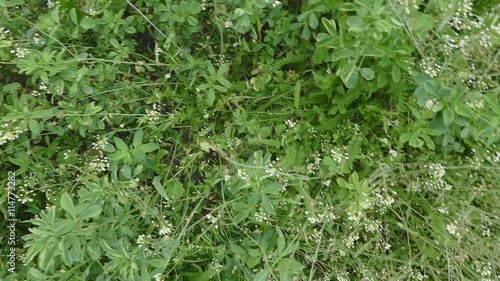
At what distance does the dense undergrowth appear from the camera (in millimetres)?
2176

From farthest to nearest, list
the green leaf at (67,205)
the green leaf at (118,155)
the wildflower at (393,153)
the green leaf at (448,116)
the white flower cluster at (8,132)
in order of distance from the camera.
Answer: the wildflower at (393,153)
the green leaf at (118,155)
the white flower cluster at (8,132)
the green leaf at (448,116)
the green leaf at (67,205)

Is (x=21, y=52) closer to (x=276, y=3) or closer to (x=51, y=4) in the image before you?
(x=51, y=4)

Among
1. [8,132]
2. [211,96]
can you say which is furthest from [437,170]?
[8,132]

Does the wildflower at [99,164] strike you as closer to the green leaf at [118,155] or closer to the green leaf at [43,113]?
the green leaf at [118,155]

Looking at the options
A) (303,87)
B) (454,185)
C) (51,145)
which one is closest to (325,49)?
(303,87)

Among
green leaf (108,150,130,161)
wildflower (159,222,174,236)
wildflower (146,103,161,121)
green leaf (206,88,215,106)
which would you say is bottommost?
wildflower (159,222,174,236)

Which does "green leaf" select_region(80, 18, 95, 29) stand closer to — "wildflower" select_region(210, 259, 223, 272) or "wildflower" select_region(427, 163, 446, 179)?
"wildflower" select_region(210, 259, 223, 272)

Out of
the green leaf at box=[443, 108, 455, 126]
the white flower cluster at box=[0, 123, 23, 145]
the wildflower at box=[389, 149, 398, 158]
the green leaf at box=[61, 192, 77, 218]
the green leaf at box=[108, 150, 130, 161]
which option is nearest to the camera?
the green leaf at box=[61, 192, 77, 218]

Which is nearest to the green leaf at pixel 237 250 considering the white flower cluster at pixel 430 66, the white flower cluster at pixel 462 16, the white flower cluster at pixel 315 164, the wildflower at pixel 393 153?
the white flower cluster at pixel 315 164

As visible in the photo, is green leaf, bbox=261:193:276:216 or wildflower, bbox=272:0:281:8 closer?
green leaf, bbox=261:193:276:216

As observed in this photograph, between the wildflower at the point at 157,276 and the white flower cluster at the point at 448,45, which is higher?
the white flower cluster at the point at 448,45

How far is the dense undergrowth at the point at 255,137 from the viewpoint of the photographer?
7.14 ft

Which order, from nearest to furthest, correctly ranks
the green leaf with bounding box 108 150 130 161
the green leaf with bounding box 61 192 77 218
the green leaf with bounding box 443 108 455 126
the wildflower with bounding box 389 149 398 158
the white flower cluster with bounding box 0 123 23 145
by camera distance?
the green leaf with bounding box 61 192 77 218, the green leaf with bounding box 443 108 455 126, the white flower cluster with bounding box 0 123 23 145, the green leaf with bounding box 108 150 130 161, the wildflower with bounding box 389 149 398 158

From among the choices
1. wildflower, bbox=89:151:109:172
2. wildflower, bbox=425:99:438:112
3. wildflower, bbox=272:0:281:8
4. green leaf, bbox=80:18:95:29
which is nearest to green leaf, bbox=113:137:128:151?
wildflower, bbox=89:151:109:172
